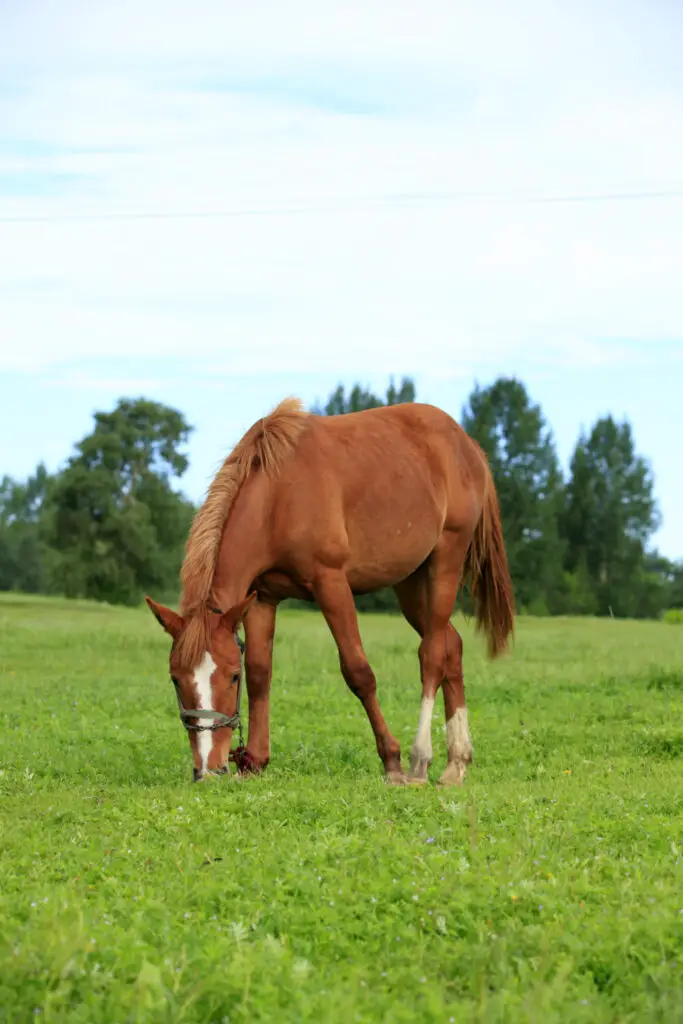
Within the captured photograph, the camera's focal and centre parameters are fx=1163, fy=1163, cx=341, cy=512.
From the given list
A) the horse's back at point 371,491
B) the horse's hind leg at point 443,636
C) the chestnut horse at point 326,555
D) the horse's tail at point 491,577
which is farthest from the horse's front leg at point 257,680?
the horse's tail at point 491,577

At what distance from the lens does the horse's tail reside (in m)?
11.5

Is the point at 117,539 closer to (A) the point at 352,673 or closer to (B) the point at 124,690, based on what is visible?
(B) the point at 124,690

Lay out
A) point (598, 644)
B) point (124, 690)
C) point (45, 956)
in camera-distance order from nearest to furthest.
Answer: point (45, 956) → point (124, 690) → point (598, 644)

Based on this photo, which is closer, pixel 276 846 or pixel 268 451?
pixel 276 846

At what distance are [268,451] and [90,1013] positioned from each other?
5625 mm

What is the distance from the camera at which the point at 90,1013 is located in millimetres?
4406

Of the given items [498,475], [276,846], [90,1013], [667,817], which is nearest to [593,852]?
[667,817]

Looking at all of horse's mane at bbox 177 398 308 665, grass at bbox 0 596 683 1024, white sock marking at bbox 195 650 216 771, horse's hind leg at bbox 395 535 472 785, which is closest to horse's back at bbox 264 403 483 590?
horse's mane at bbox 177 398 308 665

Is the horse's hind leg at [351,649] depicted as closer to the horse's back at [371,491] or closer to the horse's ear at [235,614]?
the horse's back at [371,491]

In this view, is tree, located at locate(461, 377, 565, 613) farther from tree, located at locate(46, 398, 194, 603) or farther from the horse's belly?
the horse's belly

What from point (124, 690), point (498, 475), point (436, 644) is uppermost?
point (498, 475)

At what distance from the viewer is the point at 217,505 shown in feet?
30.4

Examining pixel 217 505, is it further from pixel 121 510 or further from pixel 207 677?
pixel 121 510

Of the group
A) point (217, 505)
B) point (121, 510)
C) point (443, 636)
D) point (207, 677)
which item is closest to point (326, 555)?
point (217, 505)
